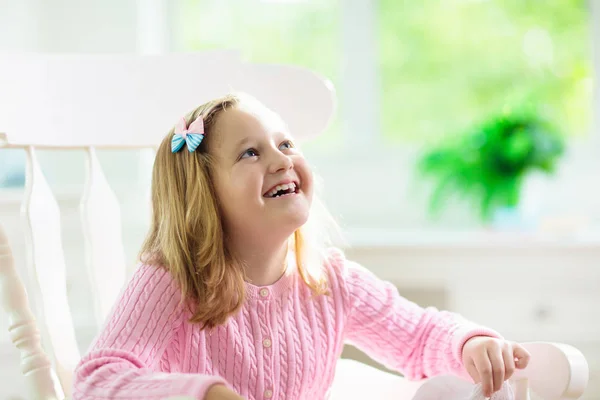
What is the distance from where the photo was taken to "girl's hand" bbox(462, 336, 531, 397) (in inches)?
30.0

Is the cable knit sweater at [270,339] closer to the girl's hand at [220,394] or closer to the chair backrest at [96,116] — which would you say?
the girl's hand at [220,394]

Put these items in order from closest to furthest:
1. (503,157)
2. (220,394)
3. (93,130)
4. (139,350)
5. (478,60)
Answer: (220,394) < (139,350) < (93,130) < (503,157) < (478,60)

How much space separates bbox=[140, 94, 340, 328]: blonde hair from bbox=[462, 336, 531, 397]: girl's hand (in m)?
0.27

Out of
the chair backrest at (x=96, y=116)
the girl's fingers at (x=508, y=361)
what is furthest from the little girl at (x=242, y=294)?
the chair backrest at (x=96, y=116)

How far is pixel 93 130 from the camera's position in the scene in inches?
42.4

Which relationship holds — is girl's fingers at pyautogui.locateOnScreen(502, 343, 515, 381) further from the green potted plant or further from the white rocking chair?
the green potted plant

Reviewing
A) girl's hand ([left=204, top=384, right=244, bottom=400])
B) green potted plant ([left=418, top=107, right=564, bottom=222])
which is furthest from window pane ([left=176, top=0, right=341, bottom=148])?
girl's hand ([left=204, top=384, right=244, bottom=400])

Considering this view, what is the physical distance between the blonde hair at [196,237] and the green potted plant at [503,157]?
1131 mm

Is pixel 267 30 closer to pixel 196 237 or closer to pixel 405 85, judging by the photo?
pixel 405 85

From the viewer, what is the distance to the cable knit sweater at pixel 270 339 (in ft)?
2.38

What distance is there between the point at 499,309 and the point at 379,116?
0.78m

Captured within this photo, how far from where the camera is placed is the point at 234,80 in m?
1.12

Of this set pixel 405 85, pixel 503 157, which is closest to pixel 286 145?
pixel 503 157

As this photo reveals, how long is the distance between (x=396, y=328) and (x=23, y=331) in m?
0.48
